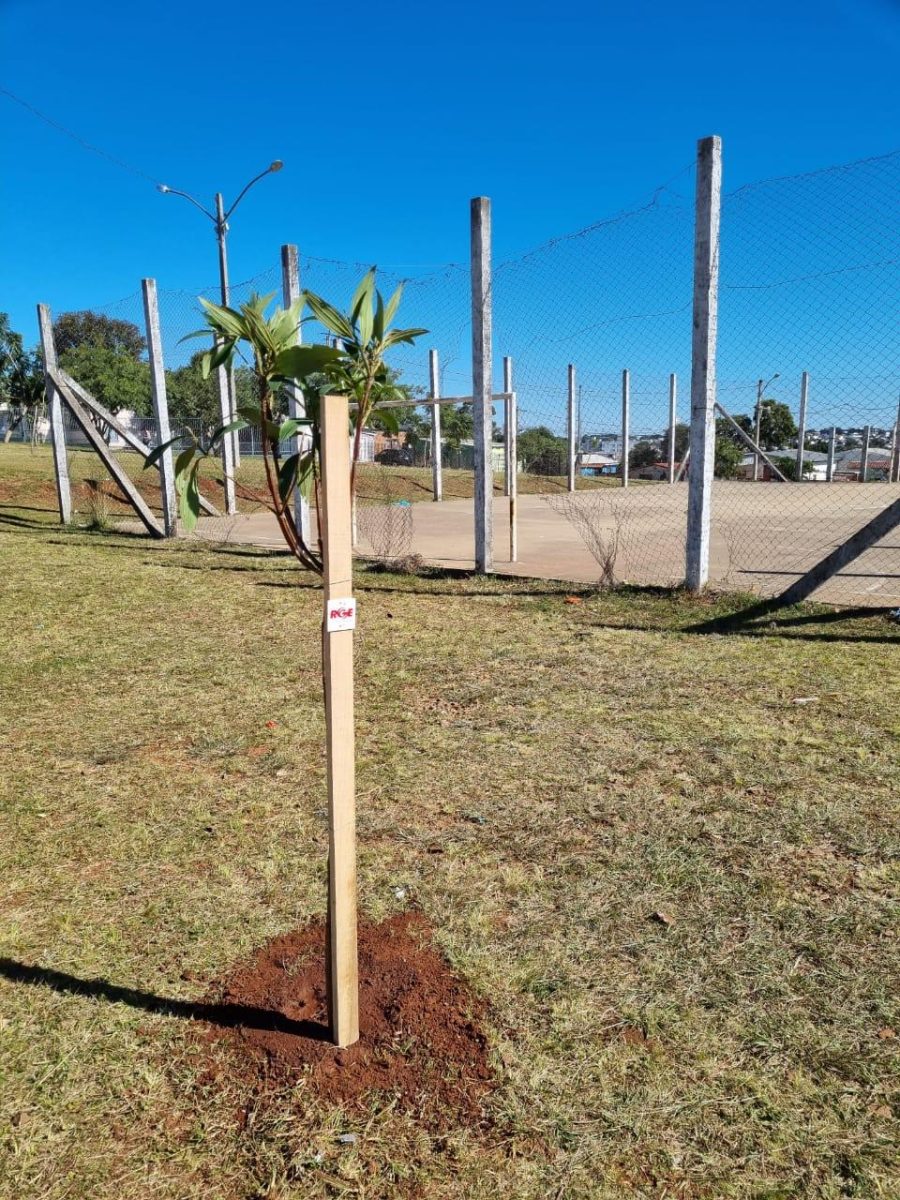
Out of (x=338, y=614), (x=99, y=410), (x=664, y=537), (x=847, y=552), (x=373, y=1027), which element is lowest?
(x=373, y=1027)

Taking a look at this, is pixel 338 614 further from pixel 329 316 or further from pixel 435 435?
pixel 435 435

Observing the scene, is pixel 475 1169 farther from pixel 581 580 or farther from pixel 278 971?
pixel 581 580

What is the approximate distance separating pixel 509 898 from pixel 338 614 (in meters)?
1.27

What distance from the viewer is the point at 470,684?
459cm

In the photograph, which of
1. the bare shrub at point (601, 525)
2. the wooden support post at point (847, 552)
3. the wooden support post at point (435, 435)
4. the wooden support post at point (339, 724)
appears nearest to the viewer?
the wooden support post at point (339, 724)

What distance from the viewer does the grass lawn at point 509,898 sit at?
5.24 ft

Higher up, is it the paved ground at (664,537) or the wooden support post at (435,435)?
the wooden support post at (435,435)

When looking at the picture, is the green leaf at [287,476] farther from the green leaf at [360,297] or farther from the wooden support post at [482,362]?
the wooden support post at [482,362]

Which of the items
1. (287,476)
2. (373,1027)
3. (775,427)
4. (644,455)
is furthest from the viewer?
(644,455)

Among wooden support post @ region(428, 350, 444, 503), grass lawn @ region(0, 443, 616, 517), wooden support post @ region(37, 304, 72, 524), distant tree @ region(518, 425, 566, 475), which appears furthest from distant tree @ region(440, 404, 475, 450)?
wooden support post @ region(37, 304, 72, 524)

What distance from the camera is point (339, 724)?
1.73 meters

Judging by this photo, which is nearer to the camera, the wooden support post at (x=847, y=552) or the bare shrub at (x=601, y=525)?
the wooden support post at (x=847, y=552)

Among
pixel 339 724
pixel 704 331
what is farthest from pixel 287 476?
pixel 704 331

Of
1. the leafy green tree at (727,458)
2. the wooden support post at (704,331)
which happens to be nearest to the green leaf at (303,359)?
the wooden support post at (704,331)
